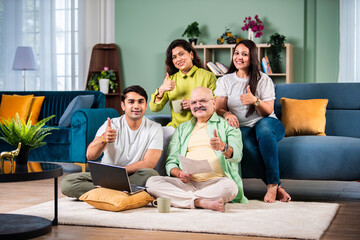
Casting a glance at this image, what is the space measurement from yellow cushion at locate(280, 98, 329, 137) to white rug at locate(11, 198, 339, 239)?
0.76 meters

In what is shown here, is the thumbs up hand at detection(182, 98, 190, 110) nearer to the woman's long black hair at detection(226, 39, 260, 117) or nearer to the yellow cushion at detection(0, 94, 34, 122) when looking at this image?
the woman's long black hair at detection(226, 39, 260, 117)

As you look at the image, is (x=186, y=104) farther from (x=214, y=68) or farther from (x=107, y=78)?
(x=107, y=78)

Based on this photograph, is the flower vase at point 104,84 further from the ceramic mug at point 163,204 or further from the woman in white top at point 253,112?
the ceramic mug at point 163,204

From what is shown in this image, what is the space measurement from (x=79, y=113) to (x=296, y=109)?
2.12 meters

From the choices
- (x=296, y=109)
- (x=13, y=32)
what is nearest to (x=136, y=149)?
(x=296, y=109)

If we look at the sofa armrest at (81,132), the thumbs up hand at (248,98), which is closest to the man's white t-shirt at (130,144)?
the thumbs up hand at (248,98)

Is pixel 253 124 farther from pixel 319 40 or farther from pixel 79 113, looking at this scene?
pixel 319 40

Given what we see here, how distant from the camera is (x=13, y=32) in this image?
772 cm

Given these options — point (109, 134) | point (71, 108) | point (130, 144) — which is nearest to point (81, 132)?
point (71, 108)

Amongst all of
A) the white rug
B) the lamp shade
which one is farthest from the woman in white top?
the lamp shade

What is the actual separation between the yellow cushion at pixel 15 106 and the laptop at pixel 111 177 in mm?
2632

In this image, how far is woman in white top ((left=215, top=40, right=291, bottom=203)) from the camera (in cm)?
331

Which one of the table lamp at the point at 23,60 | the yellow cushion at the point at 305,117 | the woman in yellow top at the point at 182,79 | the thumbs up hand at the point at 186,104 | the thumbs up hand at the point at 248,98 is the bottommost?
the yellow cushion at the point at 305,117

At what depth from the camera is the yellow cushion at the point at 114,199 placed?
2.97 metres
